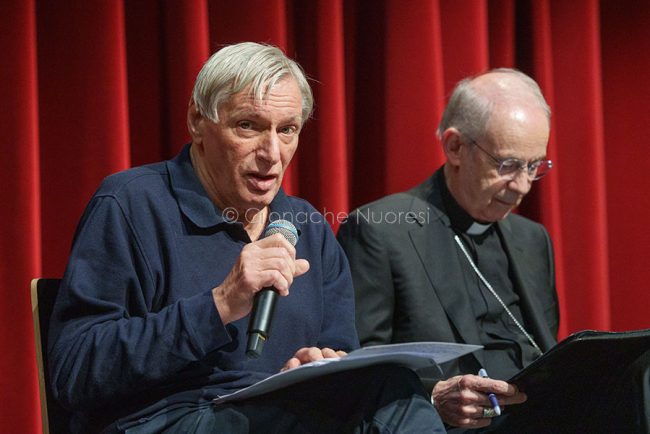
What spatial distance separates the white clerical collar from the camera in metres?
2.83

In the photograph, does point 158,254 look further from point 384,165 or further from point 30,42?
point 384,165

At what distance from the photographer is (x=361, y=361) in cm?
165

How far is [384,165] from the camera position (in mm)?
3152

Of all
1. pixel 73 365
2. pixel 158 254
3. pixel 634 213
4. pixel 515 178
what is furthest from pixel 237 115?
pixel 634 213

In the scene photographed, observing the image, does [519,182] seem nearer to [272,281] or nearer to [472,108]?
[472,108]

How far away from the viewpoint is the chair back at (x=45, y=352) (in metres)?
1.95

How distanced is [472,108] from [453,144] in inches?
4.8

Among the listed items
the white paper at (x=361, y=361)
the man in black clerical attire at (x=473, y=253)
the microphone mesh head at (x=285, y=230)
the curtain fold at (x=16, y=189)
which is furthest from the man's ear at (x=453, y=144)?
the curtain fold at (x=16, y=189)

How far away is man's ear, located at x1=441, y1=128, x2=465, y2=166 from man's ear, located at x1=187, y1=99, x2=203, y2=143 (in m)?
0.93

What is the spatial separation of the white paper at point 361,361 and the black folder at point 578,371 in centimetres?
39

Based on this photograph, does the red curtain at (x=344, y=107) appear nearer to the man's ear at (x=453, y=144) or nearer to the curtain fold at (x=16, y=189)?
the curtain fold at (x=16, y=189)

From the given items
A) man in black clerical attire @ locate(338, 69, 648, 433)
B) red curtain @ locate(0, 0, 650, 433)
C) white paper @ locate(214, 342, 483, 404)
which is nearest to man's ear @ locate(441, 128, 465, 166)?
man in black clerical attire @ locate(338, 69, 648, 433)

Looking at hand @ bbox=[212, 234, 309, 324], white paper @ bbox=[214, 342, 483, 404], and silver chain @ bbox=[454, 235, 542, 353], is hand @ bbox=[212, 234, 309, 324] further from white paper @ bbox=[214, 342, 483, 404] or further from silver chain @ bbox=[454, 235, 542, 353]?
silver chain @ bbox=[454, 235, 542, 353]

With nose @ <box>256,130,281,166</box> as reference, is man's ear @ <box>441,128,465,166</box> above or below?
below
